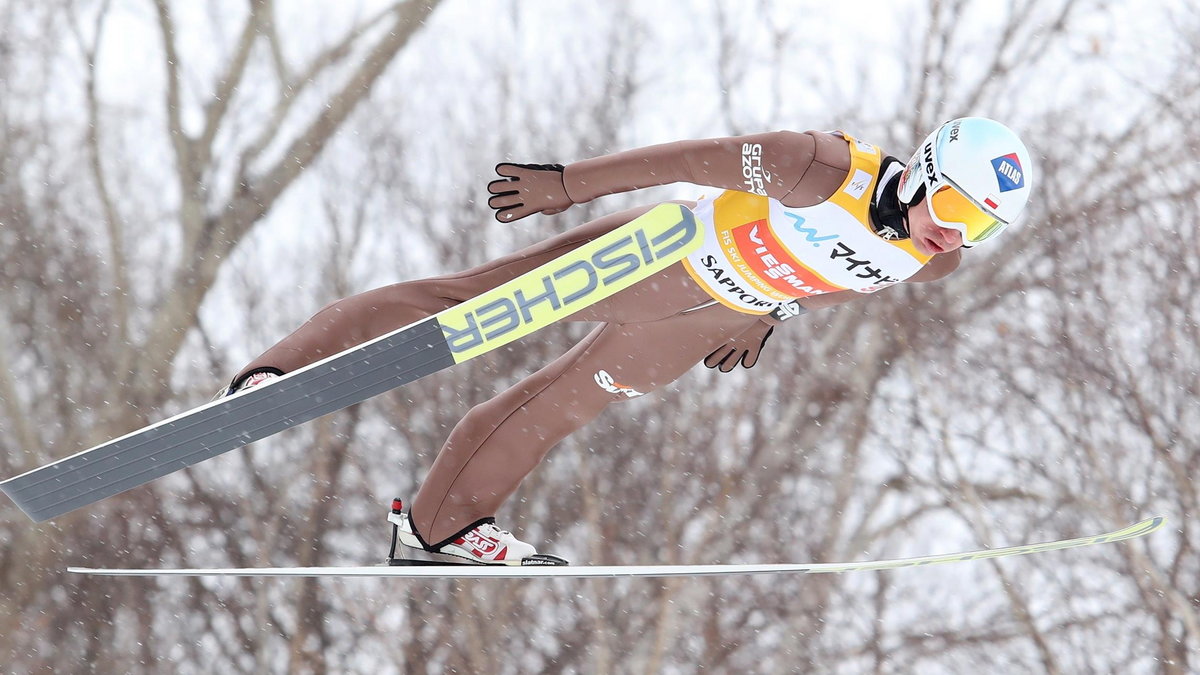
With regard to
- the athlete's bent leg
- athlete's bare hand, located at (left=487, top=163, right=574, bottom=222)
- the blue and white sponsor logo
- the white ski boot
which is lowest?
the white ski boot

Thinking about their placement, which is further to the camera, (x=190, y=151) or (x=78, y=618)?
(x=190, y=151)

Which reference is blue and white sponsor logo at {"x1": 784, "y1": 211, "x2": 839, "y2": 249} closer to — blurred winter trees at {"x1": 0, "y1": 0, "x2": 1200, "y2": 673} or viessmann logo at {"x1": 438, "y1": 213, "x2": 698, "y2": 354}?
viessmann logo at {"x1": 438, "y1": 213, "x2": 698, "y2": 354}

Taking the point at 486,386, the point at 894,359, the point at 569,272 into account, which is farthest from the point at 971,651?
the point at 569,272

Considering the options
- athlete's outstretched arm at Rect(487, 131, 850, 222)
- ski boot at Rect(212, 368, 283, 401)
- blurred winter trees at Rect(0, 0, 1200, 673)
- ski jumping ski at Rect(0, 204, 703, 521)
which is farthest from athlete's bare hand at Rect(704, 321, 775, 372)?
blurred winter trees at Rect(0, 0, 1200, 673)

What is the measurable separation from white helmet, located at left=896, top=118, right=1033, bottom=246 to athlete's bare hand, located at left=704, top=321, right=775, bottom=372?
773 millimetres

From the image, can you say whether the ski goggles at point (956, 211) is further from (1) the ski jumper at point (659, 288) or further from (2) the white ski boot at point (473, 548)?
(2) the white ski boot at point (473, 548)

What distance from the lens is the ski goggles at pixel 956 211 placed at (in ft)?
7.13

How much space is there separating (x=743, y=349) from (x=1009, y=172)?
0.96 m

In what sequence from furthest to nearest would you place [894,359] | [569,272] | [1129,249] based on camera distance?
[894,359]
[1129,249]
[569,272]

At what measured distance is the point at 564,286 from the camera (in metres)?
2.48

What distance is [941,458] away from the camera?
Answer: 24.3 feet

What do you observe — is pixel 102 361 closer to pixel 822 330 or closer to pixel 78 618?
pixel 78 618

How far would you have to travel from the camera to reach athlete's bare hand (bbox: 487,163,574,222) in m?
2.41

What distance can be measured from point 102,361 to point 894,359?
5497 mm
